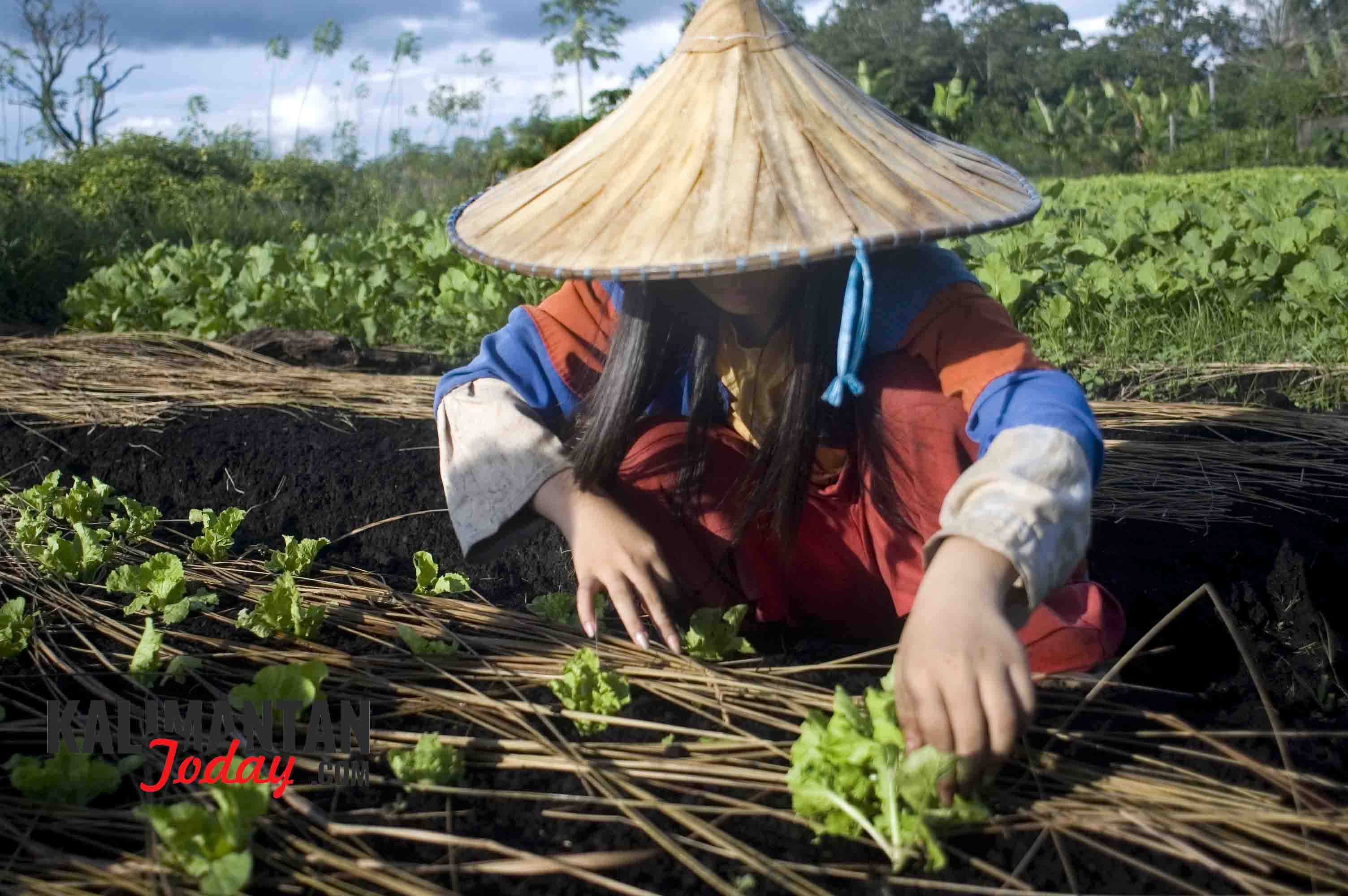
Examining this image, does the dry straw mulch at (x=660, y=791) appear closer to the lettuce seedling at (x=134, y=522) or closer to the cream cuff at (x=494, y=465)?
the cream cuff at (x=494, y=465)

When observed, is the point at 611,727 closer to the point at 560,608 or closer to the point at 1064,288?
the point at 560,608

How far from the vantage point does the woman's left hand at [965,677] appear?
1.10 meters

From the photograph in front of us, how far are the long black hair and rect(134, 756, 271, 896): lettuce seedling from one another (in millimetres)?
644

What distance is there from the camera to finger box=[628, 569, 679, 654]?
1501mm

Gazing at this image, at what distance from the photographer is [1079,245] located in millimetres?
4406

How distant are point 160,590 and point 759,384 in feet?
3.14

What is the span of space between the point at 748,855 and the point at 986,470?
460mm

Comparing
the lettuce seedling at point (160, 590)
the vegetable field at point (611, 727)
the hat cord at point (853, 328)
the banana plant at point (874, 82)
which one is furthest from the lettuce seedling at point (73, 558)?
the banana plant at point (874, 82)

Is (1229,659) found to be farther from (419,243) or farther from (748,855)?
(419,243)

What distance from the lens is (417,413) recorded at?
333 cm

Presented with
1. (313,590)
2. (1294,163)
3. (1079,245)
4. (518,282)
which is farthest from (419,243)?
(1294,163)

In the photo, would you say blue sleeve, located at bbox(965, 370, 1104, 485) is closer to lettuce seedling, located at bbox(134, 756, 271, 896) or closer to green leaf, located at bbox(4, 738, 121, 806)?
lettuce seedling, located at bbox(134, 756, 271, 896)

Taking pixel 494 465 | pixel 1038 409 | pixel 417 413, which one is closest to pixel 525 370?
pixel 494 465

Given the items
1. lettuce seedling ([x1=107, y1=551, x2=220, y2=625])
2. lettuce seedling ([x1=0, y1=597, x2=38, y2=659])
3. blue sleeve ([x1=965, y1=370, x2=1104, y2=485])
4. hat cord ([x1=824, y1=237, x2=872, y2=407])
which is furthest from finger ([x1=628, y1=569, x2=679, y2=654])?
lettuce seedling ([x1=0, y1=597, x2=38, y2=659])
